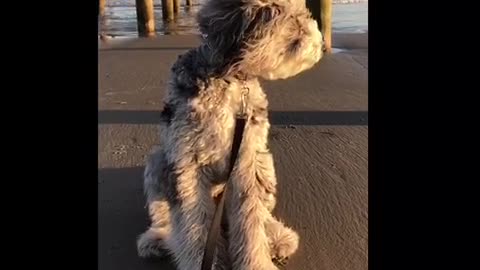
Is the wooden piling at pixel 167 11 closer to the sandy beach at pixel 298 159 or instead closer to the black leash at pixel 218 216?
the sandy beach at pixel 298 159

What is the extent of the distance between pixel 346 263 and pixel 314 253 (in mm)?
231

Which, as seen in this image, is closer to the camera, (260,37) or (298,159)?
(260,37)

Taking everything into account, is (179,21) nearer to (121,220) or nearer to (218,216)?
(121,220)

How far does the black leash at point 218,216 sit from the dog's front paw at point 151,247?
0.67 m

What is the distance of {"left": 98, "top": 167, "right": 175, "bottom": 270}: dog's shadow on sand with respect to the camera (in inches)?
131

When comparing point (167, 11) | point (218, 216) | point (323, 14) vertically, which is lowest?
Result: point (218, 216)

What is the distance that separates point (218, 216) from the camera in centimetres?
255

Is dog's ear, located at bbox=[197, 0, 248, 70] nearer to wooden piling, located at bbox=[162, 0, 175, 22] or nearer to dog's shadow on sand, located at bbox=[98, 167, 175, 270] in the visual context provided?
dog's shadow on sand, located at bbox=[98, 167, 175, 270]

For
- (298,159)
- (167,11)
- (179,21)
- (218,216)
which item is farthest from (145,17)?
(218,216)

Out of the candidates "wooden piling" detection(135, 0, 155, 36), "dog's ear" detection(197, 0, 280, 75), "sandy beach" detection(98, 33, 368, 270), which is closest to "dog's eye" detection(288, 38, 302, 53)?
"dog's ear" detection(197, 0, 280, 75)

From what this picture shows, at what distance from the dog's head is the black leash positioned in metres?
0.30

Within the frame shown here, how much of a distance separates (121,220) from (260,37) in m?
1.70

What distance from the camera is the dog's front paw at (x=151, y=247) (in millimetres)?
3338
